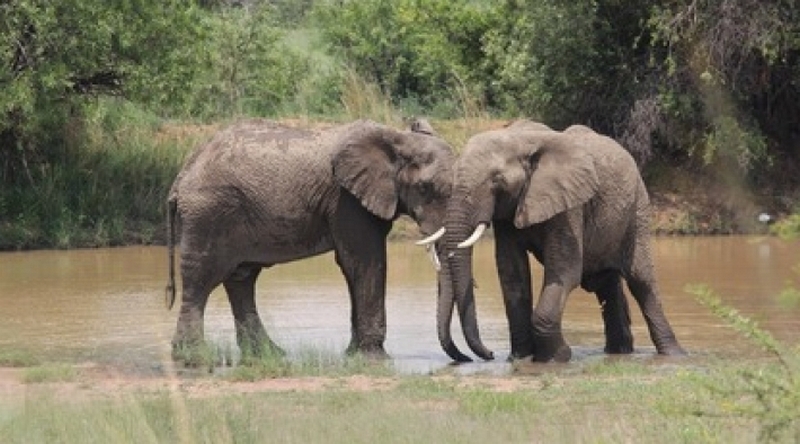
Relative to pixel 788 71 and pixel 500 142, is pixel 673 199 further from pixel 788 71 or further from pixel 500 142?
pixel 500 142

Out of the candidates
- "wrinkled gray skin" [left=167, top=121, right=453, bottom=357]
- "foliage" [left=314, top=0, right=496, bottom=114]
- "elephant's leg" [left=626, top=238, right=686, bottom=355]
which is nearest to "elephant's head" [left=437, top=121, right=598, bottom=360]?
"wrinkled gray skin" [left=167, top=121, right=453, bottom=357]

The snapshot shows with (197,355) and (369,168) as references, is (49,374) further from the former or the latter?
(369,168)

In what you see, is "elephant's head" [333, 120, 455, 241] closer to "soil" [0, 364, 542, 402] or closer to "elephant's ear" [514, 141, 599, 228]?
"elephant's ear" [514, 141, 599, 228]

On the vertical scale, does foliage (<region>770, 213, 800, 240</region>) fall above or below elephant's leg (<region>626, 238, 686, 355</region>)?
above

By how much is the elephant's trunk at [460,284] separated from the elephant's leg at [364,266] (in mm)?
564

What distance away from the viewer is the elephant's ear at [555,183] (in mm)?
13812

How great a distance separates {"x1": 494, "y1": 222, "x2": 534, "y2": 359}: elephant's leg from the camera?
14211 millimetres

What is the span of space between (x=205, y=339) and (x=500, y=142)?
300 centimetres

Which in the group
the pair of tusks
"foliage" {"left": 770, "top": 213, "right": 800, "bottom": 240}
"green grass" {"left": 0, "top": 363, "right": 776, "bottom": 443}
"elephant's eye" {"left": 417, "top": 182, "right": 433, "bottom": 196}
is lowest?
"green grass" {"left": 0, "top": 363, "right": 776, "bottom": 443}

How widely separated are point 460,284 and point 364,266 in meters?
0.86

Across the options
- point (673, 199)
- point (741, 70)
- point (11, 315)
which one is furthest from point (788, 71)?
point (11, 315)

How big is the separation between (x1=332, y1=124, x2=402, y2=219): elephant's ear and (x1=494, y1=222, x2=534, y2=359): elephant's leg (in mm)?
857

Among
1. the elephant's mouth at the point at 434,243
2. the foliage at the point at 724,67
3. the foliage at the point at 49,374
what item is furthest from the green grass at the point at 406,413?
the foliage at the point at 724,67

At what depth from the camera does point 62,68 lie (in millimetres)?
22031
